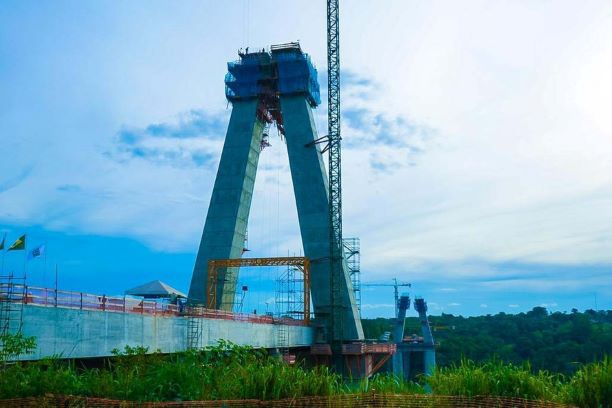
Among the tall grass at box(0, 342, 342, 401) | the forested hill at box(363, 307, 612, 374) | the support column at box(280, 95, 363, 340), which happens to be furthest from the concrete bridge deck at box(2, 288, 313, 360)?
the forested hill at box(363, 307, 612, 374)

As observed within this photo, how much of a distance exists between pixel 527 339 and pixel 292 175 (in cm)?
6176

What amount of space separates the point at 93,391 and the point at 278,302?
53.9 metres

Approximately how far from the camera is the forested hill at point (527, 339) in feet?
301

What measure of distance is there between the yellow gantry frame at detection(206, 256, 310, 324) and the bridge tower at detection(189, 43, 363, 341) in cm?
117

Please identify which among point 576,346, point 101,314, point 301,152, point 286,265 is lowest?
point 576,346

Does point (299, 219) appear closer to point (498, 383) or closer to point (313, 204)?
point (313, 204)

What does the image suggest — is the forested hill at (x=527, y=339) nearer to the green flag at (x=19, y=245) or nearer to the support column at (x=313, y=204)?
Answer: the support column at (x=313, y=204)

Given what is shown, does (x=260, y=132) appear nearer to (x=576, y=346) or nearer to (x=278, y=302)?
(x=278, y=302)

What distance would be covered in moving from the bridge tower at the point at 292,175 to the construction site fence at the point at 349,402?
166ft

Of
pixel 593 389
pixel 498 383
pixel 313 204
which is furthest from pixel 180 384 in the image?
pixel 313 204

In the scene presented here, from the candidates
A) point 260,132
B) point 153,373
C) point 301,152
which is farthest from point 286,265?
point 153,373

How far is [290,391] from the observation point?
12.0 metres

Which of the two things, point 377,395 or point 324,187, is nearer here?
Result: point 377,395

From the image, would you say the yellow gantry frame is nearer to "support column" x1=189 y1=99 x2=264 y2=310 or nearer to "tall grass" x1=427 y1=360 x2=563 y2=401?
"support column" x1=189 y1=99 x2=264 y2=310
